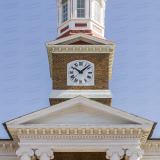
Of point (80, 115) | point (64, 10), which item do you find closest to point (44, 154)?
point (80, 115)

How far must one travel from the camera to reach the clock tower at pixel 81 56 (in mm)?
35188

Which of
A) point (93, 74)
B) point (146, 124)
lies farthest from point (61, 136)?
point (93, 74)

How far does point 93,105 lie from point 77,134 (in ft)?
6.55

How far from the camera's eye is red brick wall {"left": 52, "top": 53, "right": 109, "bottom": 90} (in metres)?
35.5

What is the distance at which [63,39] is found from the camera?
3703 cm

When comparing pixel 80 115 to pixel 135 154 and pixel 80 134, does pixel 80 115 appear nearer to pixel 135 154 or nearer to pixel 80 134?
pixel 80 134

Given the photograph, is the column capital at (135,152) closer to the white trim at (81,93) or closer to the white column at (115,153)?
the white column at (115,153)

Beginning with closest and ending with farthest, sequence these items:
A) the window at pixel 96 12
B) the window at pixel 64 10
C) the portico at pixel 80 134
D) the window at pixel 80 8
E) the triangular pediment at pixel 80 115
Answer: the portico at pixel 80 134 < the triangular pediment at pixel 80 115 < the window at pixel 80 8 < the window at pixel 96 12 < the window at pixel 64 10

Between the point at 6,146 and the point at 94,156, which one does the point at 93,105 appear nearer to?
the point at 94,156

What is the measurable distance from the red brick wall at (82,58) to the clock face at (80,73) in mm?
268

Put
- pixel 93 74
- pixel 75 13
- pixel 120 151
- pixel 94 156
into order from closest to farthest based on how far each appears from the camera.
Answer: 1. pixel 120 151
2. pixel 94 156
3. pixel 93 74
4. pixel 75 13

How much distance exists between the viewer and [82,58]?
36.5 metres

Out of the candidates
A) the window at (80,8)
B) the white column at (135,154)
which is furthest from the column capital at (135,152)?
the window at (80,8)

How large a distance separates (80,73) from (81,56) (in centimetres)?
149
